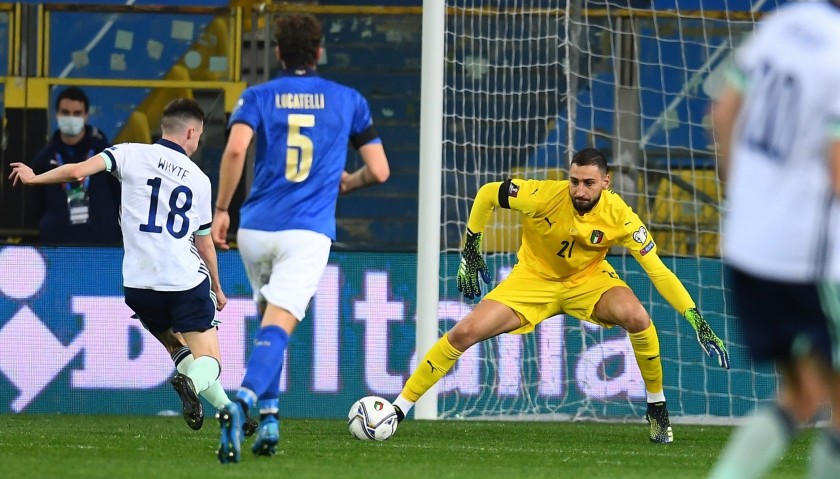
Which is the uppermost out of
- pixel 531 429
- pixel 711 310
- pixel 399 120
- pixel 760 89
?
pixel 399 120

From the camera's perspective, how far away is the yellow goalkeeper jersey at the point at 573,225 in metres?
8.37

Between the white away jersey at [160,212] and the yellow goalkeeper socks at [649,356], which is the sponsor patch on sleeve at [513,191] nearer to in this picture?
the yellow goalkeeper socks at [649,356]

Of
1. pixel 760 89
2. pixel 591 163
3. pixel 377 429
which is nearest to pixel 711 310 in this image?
pixel 591 163

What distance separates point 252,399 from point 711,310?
17.1 ft

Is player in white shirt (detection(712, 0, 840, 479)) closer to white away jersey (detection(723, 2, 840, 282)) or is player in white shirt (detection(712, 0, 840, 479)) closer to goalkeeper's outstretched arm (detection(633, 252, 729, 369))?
white away jersey (detection(723, 2, 840, 282))

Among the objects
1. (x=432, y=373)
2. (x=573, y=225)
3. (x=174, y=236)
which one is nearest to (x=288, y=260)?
(x=174, y=236)

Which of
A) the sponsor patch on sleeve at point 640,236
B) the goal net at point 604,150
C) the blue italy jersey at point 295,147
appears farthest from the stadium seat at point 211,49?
the blue italy jersey at point 295,147

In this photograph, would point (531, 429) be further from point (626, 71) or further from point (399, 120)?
point (399, 120)

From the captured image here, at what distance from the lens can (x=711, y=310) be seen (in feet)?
34.0

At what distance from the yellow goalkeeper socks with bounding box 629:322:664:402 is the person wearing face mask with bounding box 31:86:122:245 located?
4266mm

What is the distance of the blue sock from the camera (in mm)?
6051

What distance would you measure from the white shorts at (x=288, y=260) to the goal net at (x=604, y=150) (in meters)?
3.94

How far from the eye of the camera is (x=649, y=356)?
27.7 ft

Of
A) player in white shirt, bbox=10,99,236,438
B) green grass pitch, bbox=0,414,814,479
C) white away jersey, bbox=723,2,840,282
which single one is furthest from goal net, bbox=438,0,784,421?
white away jersey, bbox=723,2,840,282
